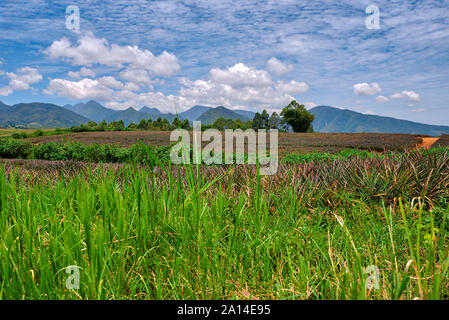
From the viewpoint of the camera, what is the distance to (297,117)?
6862 centimetres

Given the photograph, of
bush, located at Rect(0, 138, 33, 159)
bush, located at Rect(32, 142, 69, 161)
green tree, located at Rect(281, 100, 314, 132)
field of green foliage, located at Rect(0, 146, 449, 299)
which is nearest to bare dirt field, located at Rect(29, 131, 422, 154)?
bush, located at Rect(0, 138, 33, 159)

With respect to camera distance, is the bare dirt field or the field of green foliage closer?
the field of green foliage

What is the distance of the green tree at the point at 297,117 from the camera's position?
6862 cm

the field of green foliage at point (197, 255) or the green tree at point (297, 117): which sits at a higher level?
the green tree at point (297, 117)

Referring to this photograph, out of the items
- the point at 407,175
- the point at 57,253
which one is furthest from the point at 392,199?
the point at 57,253

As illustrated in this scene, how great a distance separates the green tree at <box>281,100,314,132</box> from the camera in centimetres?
6862

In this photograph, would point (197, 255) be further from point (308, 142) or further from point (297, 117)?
point (297, 117)

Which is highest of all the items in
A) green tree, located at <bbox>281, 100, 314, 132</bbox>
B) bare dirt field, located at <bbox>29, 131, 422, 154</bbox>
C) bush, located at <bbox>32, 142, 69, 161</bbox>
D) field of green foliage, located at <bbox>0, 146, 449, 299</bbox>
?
green tree, located at <bbox>281, 100, 314, 132</bbox>

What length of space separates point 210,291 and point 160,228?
0.62 m

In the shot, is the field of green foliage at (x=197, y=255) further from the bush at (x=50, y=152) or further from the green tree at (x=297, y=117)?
the green tree at (x=297, y=117)

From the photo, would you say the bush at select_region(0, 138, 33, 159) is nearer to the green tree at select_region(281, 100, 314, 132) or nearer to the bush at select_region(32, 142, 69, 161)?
the bush at select_region(32, 142, 69, 161)

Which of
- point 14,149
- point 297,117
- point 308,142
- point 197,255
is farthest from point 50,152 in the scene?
point 297,117

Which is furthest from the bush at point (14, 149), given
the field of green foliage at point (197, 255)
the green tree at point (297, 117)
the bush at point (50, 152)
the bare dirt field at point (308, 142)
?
the green tree at point (297, 117)

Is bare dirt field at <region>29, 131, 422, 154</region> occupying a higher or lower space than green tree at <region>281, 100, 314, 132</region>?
lower
